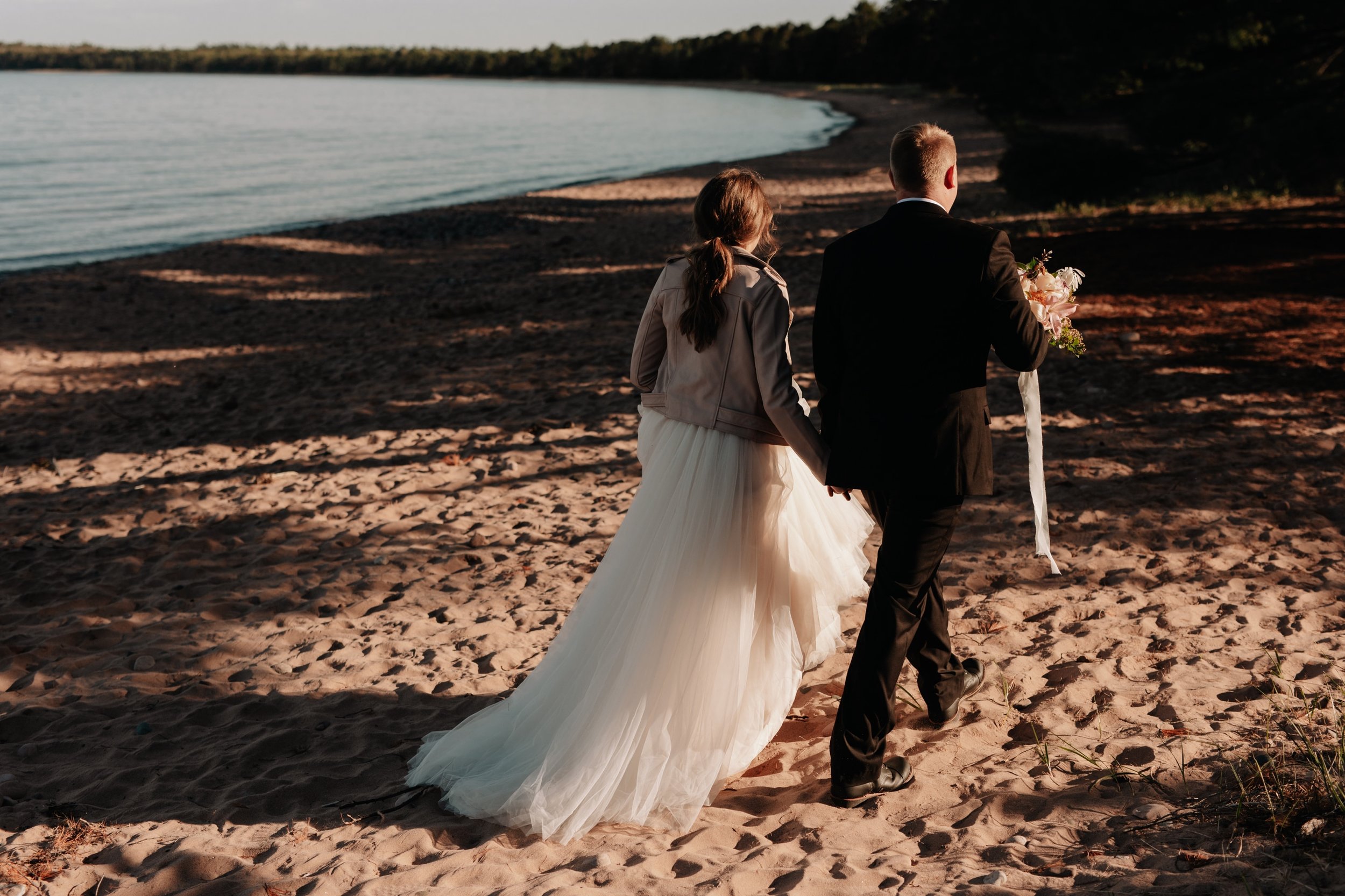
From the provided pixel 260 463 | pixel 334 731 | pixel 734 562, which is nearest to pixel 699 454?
pixel 734 562

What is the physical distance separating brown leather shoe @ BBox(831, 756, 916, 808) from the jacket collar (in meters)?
1.92

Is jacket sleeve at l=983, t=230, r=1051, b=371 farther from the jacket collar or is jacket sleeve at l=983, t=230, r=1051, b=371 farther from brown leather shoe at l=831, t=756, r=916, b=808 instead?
brown leather shoe at l=831, t=756, r=916, b=808

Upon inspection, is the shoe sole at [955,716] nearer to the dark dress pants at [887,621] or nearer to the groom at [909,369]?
the dark dress pants at [887,621]

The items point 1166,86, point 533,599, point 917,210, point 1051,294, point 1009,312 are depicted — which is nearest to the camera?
point 1009,312

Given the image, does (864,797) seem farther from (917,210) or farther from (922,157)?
(922,157)

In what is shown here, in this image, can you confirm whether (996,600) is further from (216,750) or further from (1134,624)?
(216,750)

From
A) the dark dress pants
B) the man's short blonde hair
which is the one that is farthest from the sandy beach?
the man's short blonde hair

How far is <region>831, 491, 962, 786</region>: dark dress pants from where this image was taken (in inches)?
125

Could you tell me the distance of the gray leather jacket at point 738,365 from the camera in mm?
3262

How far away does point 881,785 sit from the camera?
3439 mm

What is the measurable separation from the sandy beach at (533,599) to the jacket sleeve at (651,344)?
3.44 feet

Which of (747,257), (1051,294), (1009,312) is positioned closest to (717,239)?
(747,257)

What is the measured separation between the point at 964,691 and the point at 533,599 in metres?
2.51

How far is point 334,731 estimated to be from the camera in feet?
13.9
